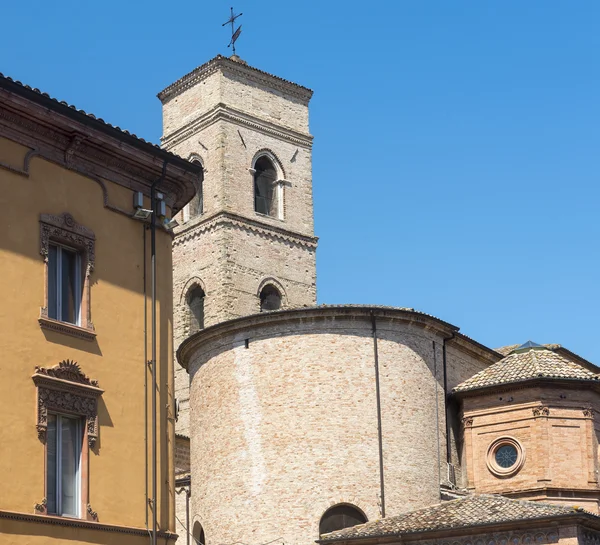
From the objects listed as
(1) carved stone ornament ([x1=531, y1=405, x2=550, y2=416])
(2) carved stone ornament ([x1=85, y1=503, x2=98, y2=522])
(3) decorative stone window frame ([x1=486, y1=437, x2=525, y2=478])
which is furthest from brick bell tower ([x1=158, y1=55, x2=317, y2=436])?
(2) carved stone ornament ([x1=85, y1=503, x2=98, y2=522])

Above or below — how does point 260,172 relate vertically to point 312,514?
above

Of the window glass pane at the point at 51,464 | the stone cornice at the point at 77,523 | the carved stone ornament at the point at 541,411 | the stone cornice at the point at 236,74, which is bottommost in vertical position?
the stone cornice at the point at 77,523

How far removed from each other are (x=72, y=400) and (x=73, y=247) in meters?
2.05

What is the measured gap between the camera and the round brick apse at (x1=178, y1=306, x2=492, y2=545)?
2689 cm

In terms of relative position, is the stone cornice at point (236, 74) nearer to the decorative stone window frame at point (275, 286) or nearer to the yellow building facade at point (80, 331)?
the decorative stone window frame at point (275, 286)

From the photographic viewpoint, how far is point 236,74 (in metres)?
45.2

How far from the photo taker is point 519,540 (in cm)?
2308

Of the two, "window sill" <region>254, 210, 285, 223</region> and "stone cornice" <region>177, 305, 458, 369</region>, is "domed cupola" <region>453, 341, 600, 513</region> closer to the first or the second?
"stone cornice" <region>177, 305, 458, 369</region>

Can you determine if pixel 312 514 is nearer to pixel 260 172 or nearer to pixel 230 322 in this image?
pixel 230 322

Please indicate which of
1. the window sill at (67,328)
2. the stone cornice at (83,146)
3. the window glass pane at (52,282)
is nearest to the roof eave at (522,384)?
the stone cornice at (83,146)

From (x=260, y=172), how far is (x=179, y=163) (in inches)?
1125

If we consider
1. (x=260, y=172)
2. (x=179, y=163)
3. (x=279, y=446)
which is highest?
(x=260, y=172)

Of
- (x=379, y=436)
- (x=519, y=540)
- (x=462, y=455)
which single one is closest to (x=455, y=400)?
(x=462, y=455)

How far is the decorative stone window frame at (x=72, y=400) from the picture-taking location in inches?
585
